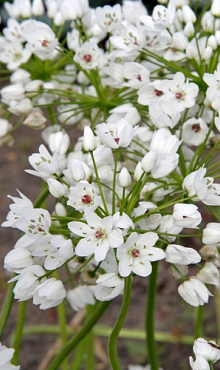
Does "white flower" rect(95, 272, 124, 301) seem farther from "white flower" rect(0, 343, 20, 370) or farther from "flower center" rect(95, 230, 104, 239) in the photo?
"white flower" rect(0, 343, 20, 370)

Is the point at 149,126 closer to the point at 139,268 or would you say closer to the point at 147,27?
the point at 147,27

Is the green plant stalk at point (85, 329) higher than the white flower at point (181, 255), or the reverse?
the white flower at point (181, 255)

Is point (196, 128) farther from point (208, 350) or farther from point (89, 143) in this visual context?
point (208, 350)

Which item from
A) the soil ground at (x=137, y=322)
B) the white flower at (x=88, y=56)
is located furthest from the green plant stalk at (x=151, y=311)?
the soil ground at (x=137, y=322)

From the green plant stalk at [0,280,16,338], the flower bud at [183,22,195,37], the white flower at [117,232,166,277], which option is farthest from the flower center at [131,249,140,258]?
the flower bud at [183,22,195,37]

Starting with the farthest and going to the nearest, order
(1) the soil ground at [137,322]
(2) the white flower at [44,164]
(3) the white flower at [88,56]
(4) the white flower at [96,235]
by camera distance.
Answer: (1) the soil ground at [137,322] → (3) the white flower at [88,56] → (2) the white flower at [44,164] → (4) the white flower at [96,235]

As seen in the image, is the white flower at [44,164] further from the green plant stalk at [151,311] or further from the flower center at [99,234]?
the green plant stalk at [151,311]

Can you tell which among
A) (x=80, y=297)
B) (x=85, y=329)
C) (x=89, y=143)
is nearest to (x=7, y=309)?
(x=85, y=329)
